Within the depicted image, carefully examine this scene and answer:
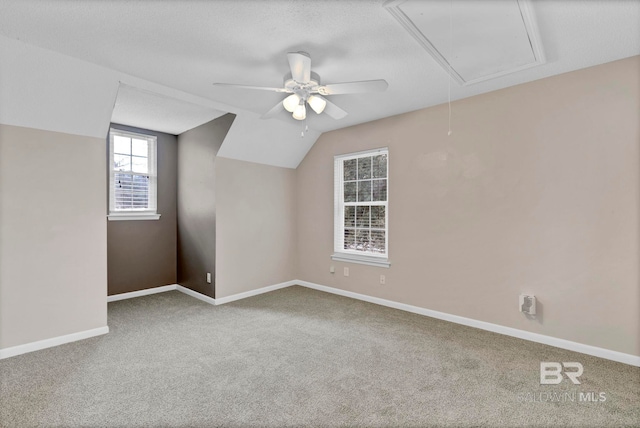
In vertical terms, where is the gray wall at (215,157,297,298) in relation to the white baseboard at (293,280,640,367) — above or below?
above

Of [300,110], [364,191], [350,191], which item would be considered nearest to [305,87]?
[300,110]

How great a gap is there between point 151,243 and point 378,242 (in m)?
3.39

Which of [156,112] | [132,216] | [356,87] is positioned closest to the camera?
[356,87]

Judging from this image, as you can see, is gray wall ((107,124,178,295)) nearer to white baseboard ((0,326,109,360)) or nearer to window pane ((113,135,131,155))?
window pane ((113,135,131,155))

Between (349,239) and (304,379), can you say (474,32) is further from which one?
(349,239)

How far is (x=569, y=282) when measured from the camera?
278cm

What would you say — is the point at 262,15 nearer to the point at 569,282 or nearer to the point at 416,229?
the point at 416,229

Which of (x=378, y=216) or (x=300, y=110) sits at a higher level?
(x=300, y=110)

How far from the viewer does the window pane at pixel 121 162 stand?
4.28m

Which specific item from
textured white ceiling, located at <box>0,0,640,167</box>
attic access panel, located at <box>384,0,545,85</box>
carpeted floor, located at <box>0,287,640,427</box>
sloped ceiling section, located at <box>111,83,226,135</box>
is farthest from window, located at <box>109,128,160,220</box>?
attic access panel, located at <box>384,0,545,85</box>

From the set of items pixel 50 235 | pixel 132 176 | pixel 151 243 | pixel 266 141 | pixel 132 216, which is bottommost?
pixel 151 243

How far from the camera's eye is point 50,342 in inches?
112

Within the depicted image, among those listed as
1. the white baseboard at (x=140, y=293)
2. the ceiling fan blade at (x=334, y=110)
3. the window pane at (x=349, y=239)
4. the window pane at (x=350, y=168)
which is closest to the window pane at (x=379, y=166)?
the window pane at (x=350, y=168)

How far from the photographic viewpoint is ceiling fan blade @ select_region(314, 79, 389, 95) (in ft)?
7.16
